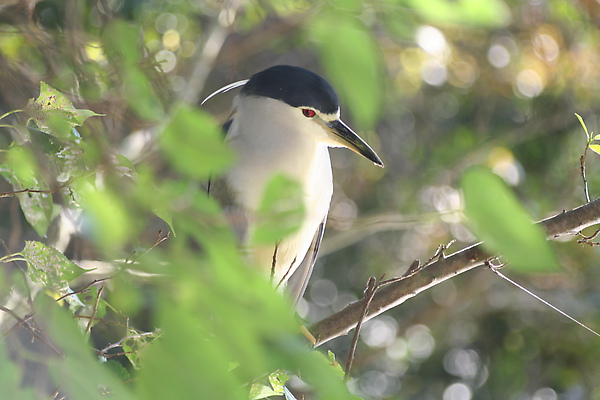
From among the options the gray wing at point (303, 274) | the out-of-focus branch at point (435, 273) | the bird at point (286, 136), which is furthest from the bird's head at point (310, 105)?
the gray wing at point (303, 274)

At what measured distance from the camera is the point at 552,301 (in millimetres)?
2727

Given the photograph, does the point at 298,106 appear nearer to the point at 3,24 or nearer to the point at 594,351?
the point at 3,24

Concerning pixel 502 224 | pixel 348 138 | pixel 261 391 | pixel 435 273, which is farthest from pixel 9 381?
pixel 348 138

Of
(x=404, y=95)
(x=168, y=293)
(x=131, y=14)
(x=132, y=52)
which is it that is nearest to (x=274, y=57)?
(x=404, y=95)

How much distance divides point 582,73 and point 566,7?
533mm

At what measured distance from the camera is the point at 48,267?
787 millimetres

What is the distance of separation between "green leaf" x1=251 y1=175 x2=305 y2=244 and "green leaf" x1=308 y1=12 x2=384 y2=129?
0.18ft

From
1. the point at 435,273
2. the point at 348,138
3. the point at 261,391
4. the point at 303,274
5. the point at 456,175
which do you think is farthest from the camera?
the point at 456,175

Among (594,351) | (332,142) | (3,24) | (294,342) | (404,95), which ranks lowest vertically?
(594,351)

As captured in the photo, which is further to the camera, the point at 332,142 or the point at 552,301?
the point at 552,301

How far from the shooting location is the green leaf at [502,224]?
1.04ft

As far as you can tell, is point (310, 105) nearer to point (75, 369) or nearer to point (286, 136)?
point (286, 136)

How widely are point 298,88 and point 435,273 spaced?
0.57m

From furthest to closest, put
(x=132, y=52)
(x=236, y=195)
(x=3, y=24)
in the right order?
(x=236, y=195) → (x=3, y=24) → (x=132, y=52)
